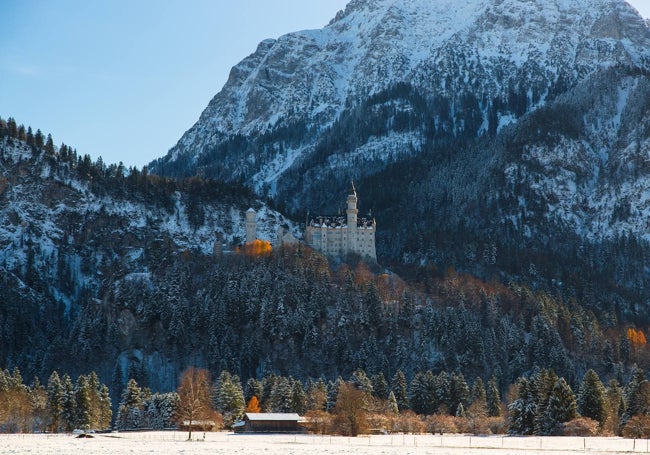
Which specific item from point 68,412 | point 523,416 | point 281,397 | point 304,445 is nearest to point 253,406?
point 281,397

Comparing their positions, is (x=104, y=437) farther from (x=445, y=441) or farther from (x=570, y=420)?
(x=570, y=420)

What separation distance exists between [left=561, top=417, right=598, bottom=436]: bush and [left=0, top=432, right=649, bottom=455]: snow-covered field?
653 cm

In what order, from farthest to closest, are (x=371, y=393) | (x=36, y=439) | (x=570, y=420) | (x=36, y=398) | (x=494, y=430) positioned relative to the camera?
(x=371, y=393) < (x=36, y=398) < (x=494, y=430) < (x=570, y=420) < (x=36, y=439)

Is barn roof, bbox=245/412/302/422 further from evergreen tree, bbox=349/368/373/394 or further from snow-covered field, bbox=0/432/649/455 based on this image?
evergreen tree, bbox=349/368/373/394

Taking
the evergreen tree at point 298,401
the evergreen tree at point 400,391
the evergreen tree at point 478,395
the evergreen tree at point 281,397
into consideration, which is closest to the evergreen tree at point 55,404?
the evergreen tree at point 281,397

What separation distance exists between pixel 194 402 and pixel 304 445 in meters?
28.2

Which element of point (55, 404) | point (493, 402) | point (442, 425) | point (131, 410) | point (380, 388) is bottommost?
point (442, 425)

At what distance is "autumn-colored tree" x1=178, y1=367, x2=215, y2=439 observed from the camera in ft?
443

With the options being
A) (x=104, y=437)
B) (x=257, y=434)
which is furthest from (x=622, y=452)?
(x=104, y=437)

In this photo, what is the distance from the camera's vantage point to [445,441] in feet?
399

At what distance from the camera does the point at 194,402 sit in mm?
134750

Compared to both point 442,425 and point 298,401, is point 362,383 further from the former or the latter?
point 442,425

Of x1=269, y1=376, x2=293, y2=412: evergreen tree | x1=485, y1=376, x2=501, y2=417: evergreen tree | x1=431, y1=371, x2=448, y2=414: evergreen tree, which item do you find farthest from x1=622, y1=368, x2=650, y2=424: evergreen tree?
x1=269, y1=376, x2=293, y2=412: evergreen tree

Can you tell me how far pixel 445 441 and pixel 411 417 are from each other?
28.7 metres
